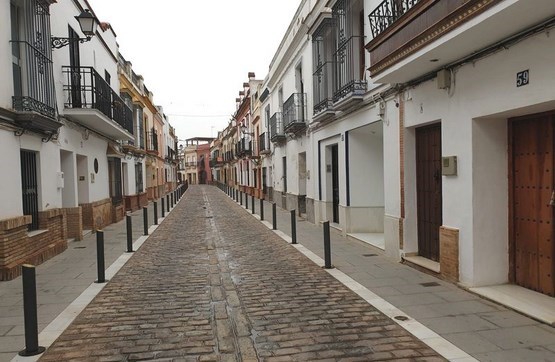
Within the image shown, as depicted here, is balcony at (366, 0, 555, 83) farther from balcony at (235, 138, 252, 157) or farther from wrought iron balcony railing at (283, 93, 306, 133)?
balcony at (235, 138, 252, 157)

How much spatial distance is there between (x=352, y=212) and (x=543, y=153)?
19.5 ft

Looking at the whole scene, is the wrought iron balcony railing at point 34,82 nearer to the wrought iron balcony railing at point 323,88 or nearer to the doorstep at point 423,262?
the wrought iron balcony railing at point 323,88

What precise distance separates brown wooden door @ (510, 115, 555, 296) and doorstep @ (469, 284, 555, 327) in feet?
0.45

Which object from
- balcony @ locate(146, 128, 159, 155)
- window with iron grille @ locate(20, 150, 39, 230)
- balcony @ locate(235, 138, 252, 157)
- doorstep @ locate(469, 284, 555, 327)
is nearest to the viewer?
doorstep @ locate(469, 284, 555, 327)

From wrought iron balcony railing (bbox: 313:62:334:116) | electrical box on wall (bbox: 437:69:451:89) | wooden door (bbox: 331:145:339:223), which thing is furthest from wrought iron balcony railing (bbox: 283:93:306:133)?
electrical box on wall (bbox: 437:69:451:89)

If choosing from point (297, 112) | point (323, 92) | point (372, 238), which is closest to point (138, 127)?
point (297, 112)

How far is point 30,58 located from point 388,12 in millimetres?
6676

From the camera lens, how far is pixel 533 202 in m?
5.29

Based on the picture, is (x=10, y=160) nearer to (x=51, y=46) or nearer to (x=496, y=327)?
(x=51, y=46)

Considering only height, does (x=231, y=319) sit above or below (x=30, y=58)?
below

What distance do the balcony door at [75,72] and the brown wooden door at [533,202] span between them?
977 cm

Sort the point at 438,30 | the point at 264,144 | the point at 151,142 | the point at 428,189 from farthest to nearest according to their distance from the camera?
the point at 151,142
the point at 264,144
the point at 428,189
the point at 438,30

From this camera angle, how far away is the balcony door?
35.0 feet

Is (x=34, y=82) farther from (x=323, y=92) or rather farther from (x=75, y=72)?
(x=323, y=92)
